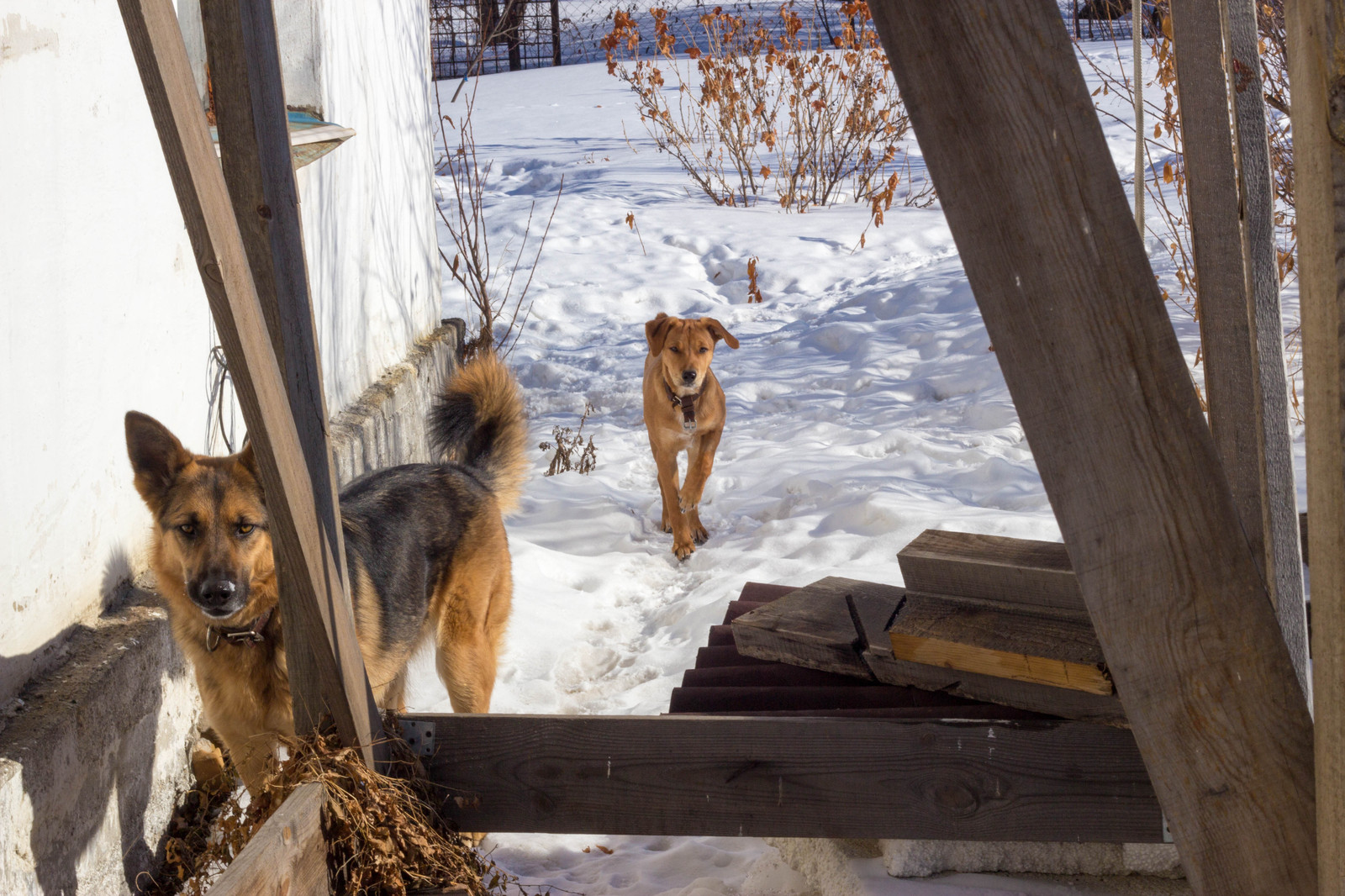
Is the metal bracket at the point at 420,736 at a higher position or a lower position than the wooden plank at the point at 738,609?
higher

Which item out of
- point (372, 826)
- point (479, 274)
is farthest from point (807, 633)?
point (479, 274)

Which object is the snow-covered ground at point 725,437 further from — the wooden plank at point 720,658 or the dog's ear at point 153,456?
the dog's ear at point 153,456

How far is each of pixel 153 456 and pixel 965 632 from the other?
203 centimetres

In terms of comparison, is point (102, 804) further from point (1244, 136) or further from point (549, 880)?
point (1244, 136)

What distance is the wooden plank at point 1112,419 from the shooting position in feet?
3.73

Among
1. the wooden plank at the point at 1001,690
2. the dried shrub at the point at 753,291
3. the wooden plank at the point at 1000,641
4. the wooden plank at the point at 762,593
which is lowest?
the wooden plank at the point at 762,593

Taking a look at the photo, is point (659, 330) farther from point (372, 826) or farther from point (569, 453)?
point (372, 826)

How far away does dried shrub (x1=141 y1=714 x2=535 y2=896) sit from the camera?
6.06 feet

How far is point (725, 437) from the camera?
23.3ft

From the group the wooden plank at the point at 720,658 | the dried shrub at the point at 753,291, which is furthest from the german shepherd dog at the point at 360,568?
the dried shrub at the point at 753,291

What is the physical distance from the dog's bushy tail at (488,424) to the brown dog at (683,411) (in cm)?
154

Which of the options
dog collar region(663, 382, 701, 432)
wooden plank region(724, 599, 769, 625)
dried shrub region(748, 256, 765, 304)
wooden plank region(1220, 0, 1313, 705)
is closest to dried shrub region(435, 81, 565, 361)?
dog collar region(663, 382, 701, 432)

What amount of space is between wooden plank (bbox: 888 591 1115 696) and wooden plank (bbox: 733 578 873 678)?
0.18 m

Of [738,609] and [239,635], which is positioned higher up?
[239,635]
